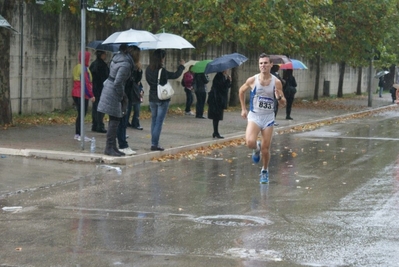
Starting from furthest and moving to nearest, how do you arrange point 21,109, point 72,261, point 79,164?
point 21,109 < point 79,164 < point 72,261

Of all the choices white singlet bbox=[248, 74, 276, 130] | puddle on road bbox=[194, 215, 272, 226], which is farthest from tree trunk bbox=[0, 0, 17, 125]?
puddle on road bbox=[194, 215, 272, 226]

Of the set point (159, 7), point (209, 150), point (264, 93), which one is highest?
point (159, 7)

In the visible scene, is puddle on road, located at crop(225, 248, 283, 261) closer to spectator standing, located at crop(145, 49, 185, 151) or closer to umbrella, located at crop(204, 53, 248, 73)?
spectator standing, located at crop(145, 49, 185, 151)

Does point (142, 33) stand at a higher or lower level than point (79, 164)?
higher

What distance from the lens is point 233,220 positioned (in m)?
8.95

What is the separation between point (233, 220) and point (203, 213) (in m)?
0.56

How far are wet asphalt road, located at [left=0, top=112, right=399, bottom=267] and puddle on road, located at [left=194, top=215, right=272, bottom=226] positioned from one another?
0.05 feet

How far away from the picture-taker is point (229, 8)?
80.4 feet

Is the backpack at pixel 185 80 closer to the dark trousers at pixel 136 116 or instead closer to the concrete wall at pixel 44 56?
the concrete wall at pixel 44 56

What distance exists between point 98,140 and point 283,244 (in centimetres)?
933

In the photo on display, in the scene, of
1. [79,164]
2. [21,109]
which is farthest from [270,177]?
[21,109]

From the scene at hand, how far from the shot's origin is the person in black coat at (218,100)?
18453mm

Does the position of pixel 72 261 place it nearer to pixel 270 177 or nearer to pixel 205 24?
pixel 270 177

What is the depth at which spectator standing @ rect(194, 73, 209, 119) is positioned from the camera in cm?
2495
